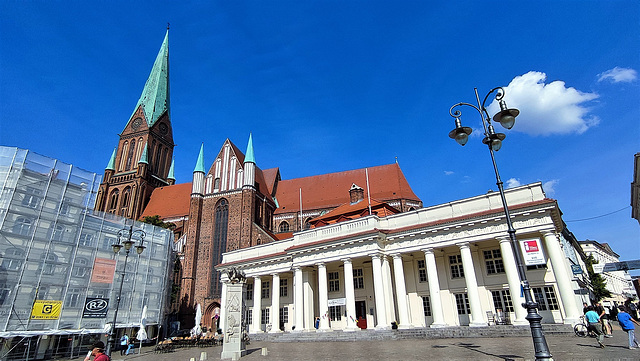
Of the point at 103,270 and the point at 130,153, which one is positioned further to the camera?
the point at 130,153

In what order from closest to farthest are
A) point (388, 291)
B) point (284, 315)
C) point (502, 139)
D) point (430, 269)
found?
point (502, 139), point (430, 269), point (388, 291), point (284, 315)

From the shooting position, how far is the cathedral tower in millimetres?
54281

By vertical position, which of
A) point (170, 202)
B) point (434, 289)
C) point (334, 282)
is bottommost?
point (434, 289)

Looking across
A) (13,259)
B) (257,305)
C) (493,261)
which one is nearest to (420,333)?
(493,261)

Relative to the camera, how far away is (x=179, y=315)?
37.2 meters

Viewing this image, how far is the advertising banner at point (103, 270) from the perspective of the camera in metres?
22.7

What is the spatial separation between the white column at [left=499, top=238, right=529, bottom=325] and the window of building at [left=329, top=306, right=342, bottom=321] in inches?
458

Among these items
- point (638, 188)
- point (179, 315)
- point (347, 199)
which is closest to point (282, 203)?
point (347, 199)

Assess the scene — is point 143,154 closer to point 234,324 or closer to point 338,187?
point 338,187

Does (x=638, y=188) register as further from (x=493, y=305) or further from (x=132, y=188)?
(x=132, y=188)

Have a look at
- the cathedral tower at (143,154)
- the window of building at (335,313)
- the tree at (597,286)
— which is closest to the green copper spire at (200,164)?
the cathedral tower at (143,154)

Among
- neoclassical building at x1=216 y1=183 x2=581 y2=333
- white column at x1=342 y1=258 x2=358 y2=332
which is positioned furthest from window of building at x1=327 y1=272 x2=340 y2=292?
white column at x1=342 y1=258 x2=358 y2=332

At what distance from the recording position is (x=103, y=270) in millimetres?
23094

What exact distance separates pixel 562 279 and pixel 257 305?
21.9 metres
